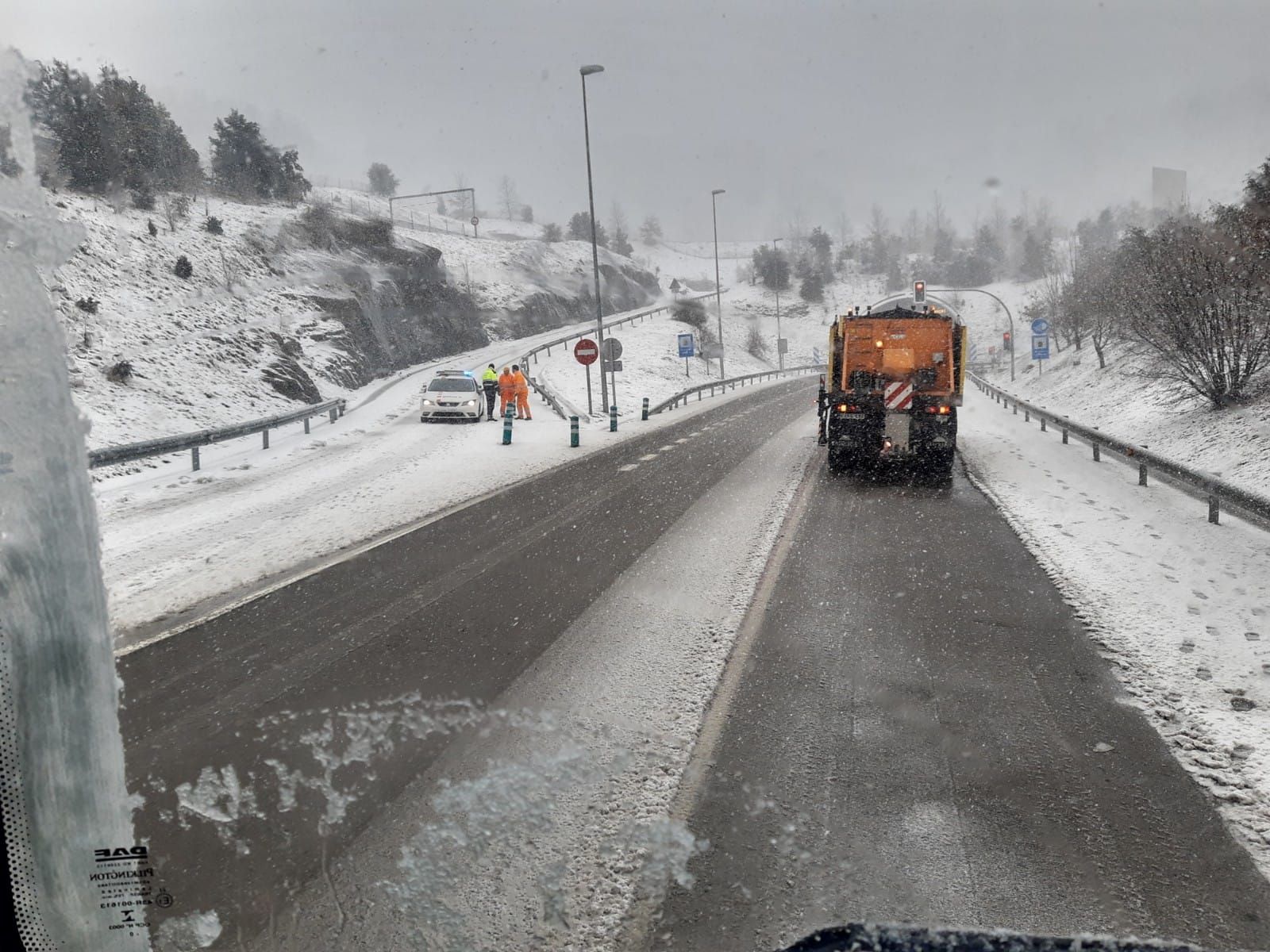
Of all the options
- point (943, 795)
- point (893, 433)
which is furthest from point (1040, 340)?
point (943, 795)

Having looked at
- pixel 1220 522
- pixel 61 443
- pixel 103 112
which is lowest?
pixel 1220 522

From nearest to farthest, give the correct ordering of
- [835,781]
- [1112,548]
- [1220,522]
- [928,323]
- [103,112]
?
[835,781], [1112,548], [1220,522], [928,323], [103,112]

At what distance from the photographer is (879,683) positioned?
559cm

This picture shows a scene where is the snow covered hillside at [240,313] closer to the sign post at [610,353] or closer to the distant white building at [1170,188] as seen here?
the sign post at [610,353]

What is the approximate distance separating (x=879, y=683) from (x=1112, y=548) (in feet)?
16.9

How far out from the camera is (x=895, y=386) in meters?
15.5

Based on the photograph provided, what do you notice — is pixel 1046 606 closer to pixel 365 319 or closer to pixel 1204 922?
pixel 1204 922

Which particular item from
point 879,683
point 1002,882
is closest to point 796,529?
point 879,683

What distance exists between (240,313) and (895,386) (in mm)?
25510

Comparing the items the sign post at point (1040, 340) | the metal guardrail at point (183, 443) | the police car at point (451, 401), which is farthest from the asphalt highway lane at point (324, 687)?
the sign post at point (1040, 340)

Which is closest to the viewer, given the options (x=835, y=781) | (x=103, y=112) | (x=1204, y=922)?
(x=1204, y=922)

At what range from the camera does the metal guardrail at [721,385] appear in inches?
1339

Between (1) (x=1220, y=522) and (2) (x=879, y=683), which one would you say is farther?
(1) (x=1220, y=522)

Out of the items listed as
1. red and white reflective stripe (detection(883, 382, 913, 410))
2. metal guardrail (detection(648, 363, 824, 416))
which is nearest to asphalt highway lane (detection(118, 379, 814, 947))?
red and white reflective stripe (detection(883, 382, 913, 410))
